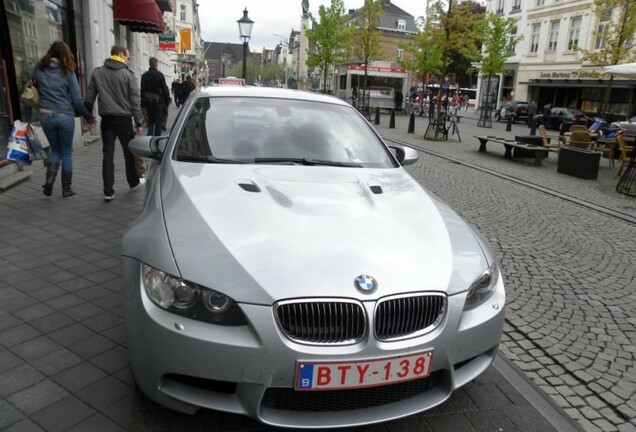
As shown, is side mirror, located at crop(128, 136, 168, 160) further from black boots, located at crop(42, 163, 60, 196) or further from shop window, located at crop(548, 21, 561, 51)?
shop window, located at crop(548, 21, 561, 51)

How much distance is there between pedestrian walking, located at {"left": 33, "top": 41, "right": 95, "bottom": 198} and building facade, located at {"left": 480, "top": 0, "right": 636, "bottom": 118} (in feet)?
Result: 104

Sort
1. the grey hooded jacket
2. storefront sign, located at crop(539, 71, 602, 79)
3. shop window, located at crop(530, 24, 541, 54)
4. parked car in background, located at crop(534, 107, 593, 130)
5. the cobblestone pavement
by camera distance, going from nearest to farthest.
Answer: the cobblestone pavement, the grey hooded jacket, parked car in background, located at crop(534, 107, 593, 130), storefront sign, located at crop(539, 71, 602, 79), shop window, located at crop(530, 24, 541, 54)

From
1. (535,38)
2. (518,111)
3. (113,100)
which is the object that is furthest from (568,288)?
(535,38)

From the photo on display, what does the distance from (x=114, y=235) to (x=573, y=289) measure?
4.63 m

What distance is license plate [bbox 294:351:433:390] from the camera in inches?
80.7

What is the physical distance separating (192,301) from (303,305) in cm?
49

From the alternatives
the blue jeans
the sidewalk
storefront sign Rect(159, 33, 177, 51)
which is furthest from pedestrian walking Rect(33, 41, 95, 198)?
storefront sign Rect(159, 33, 177, 51)

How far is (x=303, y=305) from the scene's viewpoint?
2.09 m

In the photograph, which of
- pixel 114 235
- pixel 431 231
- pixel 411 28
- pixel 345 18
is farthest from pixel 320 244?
pixel 411 28

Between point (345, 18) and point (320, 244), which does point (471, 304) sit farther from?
point (345, 18)

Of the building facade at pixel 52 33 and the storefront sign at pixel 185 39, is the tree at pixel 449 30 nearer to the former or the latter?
the building facade at pixel 52 33

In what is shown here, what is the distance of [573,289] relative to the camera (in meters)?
4.64

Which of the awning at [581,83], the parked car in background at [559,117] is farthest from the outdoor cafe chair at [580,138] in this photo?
the awning at [581,83]

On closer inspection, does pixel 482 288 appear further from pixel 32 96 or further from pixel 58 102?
pixel 32 96
